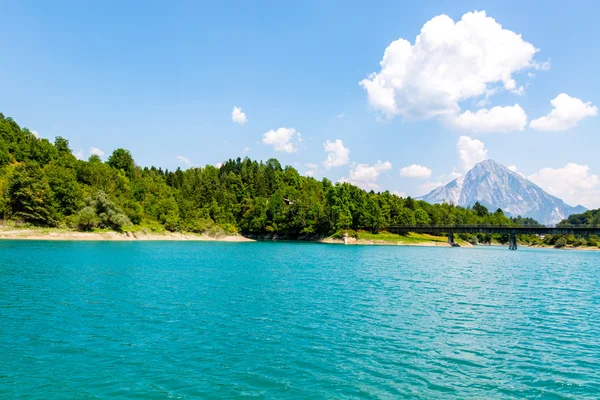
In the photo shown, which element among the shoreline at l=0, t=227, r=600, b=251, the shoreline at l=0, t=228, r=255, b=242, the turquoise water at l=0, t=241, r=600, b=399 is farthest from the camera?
the shoreline at l=0, t=227, r=600, b=251

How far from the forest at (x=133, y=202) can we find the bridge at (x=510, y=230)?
14.0 meters

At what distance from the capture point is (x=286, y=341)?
19375 millimetres

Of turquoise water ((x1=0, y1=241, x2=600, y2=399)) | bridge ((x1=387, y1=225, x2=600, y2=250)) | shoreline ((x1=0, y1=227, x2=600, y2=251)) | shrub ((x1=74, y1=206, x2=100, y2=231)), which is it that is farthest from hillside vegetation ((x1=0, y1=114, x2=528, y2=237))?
turquoise water ((x1=0, y1=241, x2=600, y2=399))

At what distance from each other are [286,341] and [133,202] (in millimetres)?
145819

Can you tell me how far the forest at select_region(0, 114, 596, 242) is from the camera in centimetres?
11581

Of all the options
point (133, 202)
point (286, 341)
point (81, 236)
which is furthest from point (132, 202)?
point (286, 341)

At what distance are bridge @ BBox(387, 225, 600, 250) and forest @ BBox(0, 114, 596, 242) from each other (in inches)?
551

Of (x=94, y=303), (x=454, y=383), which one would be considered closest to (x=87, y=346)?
(x=94, y=303)

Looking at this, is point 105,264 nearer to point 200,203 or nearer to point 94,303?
point 94,303

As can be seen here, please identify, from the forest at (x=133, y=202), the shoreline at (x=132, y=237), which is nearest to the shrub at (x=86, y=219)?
the forest at (x=133, y=202)

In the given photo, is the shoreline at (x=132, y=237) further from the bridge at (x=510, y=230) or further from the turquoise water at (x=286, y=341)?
the turquoise water at (x=286, y=341)

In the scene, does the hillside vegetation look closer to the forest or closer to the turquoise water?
the forest

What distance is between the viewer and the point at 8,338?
1848 centimetres

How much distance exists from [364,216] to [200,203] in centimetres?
7941
